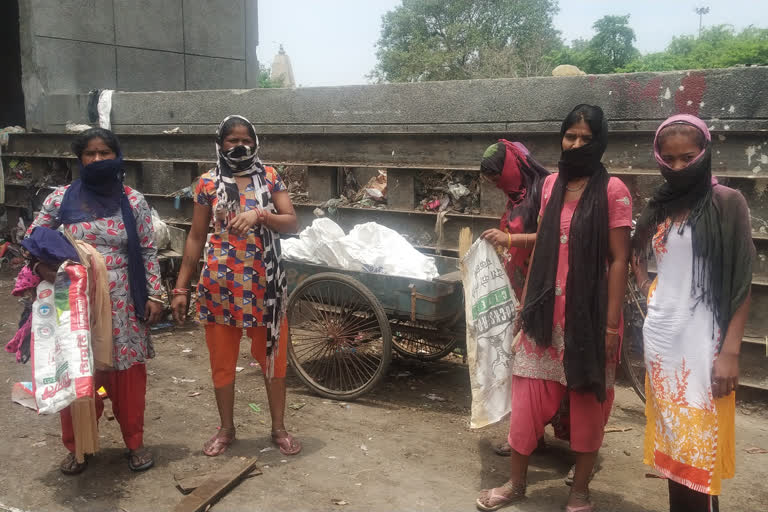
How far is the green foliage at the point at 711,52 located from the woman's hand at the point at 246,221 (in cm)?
3198

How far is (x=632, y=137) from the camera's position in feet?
16.3

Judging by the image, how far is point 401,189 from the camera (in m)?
6.05

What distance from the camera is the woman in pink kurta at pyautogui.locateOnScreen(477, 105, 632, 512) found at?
9.38ft

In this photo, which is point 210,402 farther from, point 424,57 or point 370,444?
point 424,57

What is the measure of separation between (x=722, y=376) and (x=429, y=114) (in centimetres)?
398

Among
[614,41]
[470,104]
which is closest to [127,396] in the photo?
[470,104]

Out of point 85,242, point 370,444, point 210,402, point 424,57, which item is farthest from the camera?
point 424,57

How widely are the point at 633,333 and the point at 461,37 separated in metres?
44.5

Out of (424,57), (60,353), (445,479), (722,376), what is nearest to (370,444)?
(445,479)

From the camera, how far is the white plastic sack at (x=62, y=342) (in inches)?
118

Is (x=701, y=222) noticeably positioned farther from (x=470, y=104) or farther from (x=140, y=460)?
(x=470, y=104)

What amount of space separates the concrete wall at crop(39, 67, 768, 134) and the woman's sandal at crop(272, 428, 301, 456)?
121 inches

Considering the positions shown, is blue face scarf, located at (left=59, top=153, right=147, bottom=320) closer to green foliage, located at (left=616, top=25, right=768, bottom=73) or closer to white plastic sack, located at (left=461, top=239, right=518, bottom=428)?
white plastic sack, located at (left=461, top=239, right=518, bottom=428)

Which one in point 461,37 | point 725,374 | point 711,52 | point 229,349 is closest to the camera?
point 725,374
